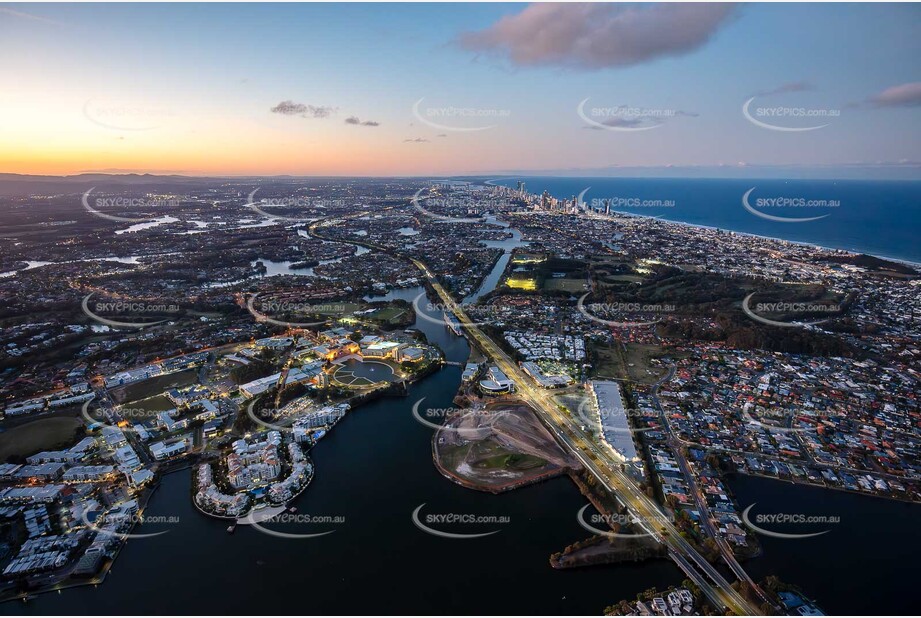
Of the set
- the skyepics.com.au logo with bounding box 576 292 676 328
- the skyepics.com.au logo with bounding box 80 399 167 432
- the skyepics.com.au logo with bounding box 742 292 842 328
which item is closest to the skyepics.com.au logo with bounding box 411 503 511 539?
the skyepics.com.au logo with bounding box 80 399 167 432

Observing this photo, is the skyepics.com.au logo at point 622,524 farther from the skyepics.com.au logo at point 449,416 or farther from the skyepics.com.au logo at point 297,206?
the skyepics.com.au logo at point 297,206

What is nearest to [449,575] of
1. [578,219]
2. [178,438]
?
[178,438]

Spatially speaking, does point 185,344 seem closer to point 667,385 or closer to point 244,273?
point 244,273

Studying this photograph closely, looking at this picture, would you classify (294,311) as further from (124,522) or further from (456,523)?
(456,523)

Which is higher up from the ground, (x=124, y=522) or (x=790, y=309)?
(x=790, y=309)

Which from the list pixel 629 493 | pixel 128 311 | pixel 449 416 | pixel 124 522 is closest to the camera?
pixel 124 522

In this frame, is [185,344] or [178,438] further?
[185,344]

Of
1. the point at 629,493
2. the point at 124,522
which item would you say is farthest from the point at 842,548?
the point at 124,522
